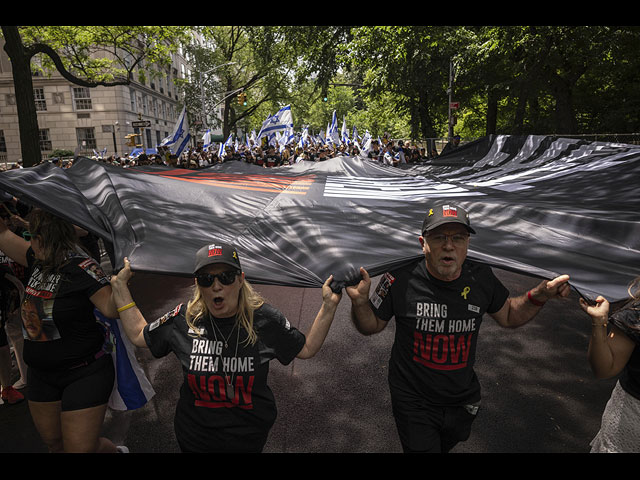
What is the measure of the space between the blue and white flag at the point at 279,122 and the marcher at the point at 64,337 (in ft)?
50.4

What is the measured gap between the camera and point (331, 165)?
7637 millimetres

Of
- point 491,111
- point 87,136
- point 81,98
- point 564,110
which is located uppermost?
point 81,98

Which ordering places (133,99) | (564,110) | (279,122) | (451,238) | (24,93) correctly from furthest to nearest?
(133,99), (564,110), (279,122), (24,93), (451,238)

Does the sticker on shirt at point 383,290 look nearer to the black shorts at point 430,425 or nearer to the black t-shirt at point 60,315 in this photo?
the black shorts at point 430,425

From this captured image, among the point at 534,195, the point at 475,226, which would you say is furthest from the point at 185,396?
the point at 534,195

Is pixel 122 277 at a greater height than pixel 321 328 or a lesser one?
greater

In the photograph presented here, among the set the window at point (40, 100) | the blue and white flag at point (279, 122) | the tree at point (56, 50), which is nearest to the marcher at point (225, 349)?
the tree at point (56, 50)

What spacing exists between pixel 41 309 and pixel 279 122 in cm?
1591

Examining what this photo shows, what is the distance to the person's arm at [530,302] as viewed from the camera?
246 centimetres

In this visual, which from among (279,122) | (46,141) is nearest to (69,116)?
(46,141)

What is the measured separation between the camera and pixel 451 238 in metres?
2.57

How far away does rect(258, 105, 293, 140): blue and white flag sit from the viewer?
17.5m

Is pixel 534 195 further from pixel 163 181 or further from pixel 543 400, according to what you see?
pixel 163 181

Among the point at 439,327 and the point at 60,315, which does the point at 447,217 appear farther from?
the point at 60,315
